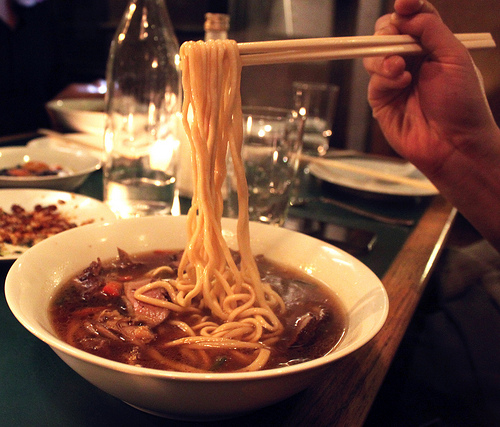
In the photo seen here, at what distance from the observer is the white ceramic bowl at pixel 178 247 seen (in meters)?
0.63

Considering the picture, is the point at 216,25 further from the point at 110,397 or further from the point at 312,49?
the point at 110,397

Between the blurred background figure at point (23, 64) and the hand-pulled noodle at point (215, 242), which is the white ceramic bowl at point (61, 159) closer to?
the hand-pulled noodle at point (215, 242)

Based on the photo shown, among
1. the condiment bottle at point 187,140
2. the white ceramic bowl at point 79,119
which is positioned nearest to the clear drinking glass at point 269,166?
the condiment bottle at point 187,140

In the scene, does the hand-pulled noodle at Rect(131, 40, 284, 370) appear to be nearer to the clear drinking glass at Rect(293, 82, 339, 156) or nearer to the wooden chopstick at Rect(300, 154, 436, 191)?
the wooden chopstick at Rect(300, 154, 436, 191)

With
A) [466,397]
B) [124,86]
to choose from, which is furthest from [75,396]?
[466,397]

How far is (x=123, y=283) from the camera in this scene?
3.69 ft

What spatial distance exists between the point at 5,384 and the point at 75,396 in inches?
5.4

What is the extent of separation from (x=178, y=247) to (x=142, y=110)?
2.63ft

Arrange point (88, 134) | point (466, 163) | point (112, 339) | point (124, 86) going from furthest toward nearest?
point (88, 134), point (124, 86), point (466, 163), point (112, 339)

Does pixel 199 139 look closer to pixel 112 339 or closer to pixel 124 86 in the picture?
pixel 112 339

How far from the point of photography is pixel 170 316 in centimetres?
104

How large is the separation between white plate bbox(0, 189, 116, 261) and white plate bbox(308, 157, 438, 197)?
1184mm

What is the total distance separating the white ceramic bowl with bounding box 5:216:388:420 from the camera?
0.63m

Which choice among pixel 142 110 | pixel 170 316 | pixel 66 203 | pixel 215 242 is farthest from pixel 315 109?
pixel 170 316
